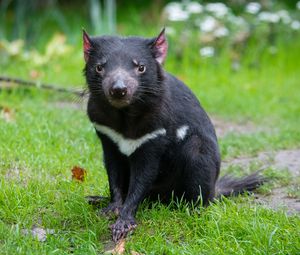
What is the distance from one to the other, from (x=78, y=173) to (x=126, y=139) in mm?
831

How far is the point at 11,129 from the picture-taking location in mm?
5352

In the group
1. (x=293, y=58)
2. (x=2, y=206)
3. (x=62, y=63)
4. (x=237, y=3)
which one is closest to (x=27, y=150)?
(x=2, y=206)

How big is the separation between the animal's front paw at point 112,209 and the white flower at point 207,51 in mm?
4885

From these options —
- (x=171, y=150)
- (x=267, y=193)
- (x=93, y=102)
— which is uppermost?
(x=93, y=102)

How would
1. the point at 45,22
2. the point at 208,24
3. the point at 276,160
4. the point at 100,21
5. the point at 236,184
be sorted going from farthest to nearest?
the point at 45,22 < the point at 100,21 < the point at 208,24 < the point at 276,160 < the point at 236,184

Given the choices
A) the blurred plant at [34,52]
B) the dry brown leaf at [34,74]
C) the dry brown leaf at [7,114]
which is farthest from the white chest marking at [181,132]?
the blurred plant at [34,52]

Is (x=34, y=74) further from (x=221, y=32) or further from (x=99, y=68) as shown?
(x=99, y=68)

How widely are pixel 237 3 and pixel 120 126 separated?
7016 millimetres

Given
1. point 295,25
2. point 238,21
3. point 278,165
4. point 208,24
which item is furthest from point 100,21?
point 278,165

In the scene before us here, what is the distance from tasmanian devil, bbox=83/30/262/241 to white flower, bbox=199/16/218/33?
15.5 feet

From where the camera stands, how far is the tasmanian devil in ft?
12.1

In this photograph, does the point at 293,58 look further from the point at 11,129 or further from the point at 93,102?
the point at 93,102

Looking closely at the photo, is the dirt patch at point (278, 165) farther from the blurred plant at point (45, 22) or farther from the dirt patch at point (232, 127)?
the blurred plant at point (45, 22)

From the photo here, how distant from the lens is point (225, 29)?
28.6ft
